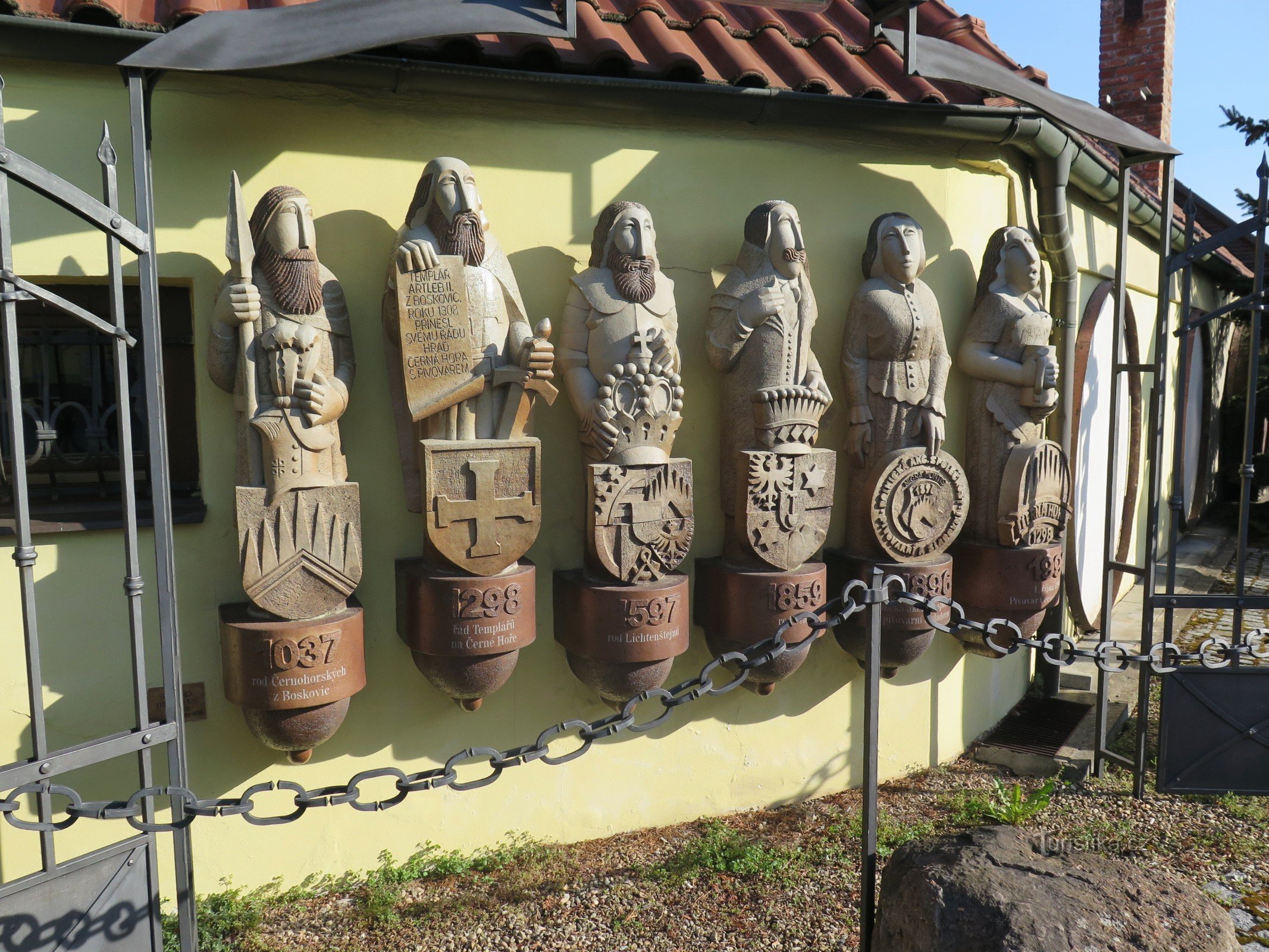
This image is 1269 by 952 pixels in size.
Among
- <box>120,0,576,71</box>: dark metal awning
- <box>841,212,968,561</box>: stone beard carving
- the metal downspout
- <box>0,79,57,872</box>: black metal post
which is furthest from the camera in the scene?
the metal downspout

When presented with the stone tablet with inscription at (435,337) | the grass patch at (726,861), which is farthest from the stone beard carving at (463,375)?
the grass patch at (726,861)

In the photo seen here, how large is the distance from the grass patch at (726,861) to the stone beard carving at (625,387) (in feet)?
3.98

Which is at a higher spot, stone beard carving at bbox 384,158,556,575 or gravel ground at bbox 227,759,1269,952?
stone beard carving at bbox 384,158,556,575

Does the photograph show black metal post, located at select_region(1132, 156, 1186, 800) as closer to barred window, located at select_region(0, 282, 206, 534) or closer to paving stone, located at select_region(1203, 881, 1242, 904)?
paving stone, located at select_region(1203, 881, 1242, 904)

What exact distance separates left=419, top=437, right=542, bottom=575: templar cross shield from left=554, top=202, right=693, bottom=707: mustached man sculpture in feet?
0.92

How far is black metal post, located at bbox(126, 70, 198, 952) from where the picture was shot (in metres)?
2.70

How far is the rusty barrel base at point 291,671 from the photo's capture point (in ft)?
11.0

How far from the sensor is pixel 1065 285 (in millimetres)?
5297

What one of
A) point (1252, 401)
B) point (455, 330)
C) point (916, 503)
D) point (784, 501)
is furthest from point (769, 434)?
point (1252, 401)

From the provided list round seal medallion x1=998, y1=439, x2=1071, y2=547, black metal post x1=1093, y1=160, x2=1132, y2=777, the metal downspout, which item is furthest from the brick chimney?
round seal medallion x1=998, y1=439, x2=1071, y2=547

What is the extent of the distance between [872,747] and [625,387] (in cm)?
160

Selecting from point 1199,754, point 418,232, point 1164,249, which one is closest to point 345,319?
point 418,232

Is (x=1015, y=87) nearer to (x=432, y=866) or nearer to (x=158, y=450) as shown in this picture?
(x=158, y=450)

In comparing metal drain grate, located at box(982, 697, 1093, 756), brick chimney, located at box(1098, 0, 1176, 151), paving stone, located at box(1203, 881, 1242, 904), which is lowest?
paving stone, located at box(1203, 881, 1242, 904)
